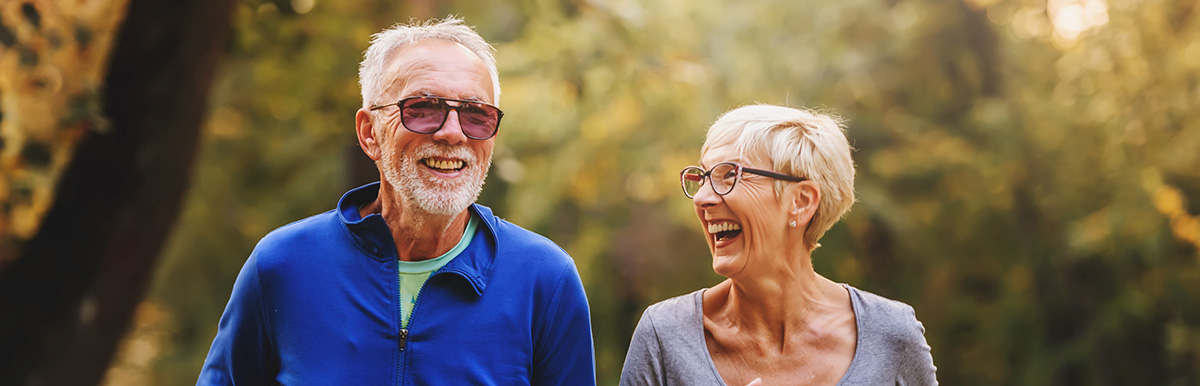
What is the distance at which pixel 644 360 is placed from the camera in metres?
3.02

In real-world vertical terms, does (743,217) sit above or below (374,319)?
above

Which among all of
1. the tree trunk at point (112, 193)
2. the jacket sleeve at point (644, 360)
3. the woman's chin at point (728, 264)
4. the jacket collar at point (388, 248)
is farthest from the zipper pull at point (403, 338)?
the tree trunk at point (112, 193)

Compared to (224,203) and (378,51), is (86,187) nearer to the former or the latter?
(378,51)

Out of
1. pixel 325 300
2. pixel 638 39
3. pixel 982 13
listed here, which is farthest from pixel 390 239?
pixel 982 13

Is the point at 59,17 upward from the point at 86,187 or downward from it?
upward

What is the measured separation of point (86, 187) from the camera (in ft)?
17.4

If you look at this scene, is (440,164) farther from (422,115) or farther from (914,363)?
(914,363)

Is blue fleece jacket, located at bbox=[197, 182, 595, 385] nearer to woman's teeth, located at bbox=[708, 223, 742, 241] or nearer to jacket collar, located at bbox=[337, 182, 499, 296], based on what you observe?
jacket collar, located at bbox=[337, 182, 499, 296]

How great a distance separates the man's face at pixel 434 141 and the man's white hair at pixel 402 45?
2 cm

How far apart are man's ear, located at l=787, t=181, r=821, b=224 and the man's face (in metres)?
0.87

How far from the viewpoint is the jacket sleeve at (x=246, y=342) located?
8.48ft

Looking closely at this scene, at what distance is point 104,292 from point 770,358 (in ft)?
12.3

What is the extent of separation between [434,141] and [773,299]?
1051mm

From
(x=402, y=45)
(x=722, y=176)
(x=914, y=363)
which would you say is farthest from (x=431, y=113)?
(x=914, y=363)
